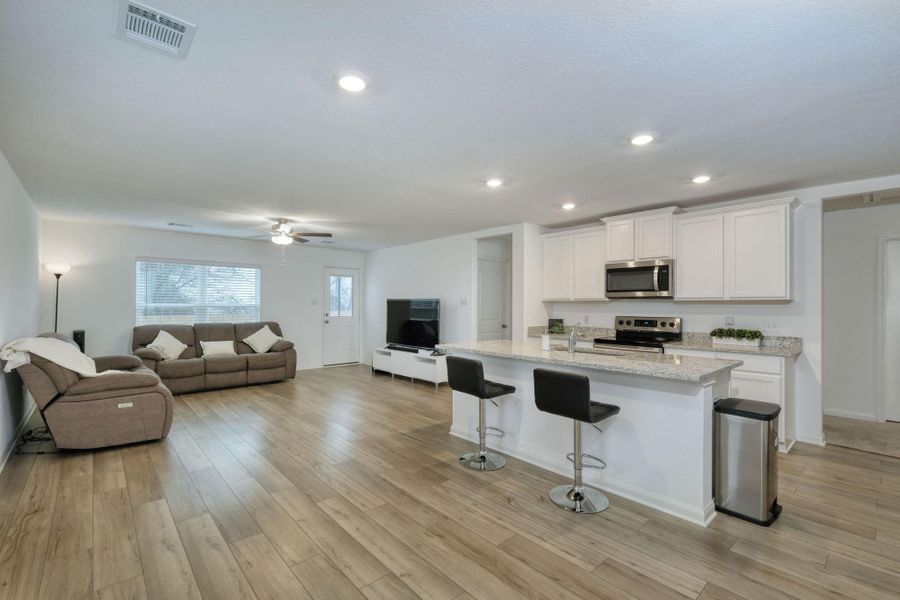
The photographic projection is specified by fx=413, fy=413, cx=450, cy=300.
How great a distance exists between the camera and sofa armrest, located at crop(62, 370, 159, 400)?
3639 mm

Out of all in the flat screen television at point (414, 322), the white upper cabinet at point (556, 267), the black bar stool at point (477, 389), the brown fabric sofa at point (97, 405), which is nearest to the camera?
the black bar stool at point (477, 389)

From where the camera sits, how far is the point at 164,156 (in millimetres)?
3264

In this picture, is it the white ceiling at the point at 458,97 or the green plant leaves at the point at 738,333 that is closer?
the white ceiling at the point at 458,97

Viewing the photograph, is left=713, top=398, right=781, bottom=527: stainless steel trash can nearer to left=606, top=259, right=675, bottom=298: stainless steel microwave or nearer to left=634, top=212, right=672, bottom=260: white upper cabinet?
left=606, top=259, right=675, bottom=298: stainless steel microwave

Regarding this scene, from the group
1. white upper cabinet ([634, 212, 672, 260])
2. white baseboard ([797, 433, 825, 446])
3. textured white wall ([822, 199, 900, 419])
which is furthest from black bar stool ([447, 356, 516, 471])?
textured white wall ([822, 199, 900, 419])

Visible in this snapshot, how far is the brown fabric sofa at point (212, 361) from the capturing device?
18.9 feet

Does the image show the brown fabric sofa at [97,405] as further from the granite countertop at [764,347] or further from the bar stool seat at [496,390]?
the granite countertop at [764,347]

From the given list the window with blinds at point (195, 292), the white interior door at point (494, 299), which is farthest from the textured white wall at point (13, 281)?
the white interior door at point (494, 299)

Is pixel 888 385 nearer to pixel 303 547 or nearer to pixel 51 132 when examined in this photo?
pixel 303 547

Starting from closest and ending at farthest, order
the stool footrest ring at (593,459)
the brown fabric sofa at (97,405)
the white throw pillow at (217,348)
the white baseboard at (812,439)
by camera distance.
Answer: the stool footrest ring at (593,459), the brown fabric sofa at (97,405), the white baseboard at (812,439), the white throw pillow at (217,348)

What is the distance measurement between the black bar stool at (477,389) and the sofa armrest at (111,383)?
2.95 metres

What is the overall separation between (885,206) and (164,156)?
23.9 ft

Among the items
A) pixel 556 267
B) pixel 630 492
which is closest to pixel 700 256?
pixel 556 267

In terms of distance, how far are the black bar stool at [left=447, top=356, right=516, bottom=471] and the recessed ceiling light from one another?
199 centimetres
